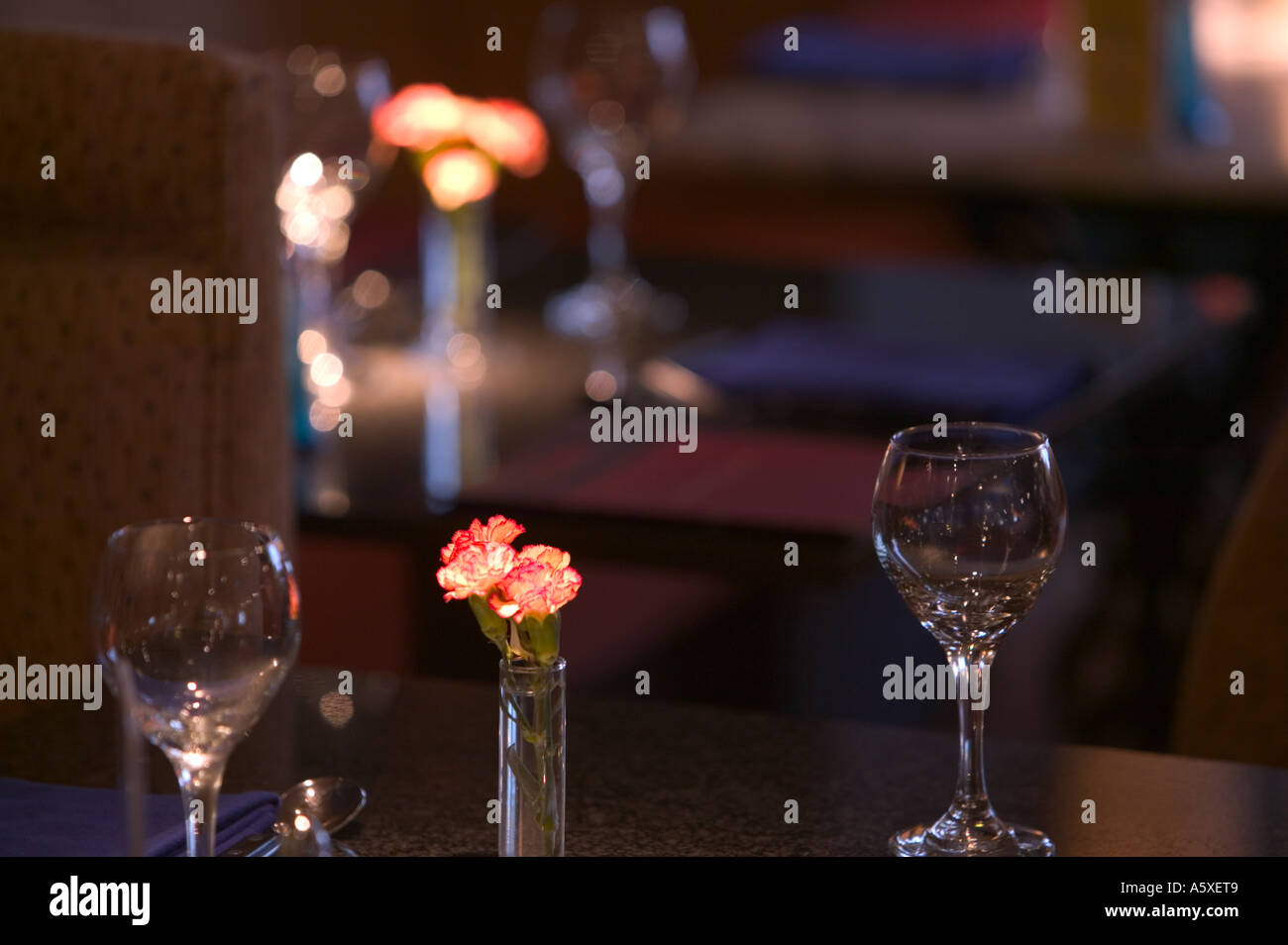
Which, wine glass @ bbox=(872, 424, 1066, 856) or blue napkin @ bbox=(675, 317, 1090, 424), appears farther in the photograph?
blue napkin @ bbox=(675, 317, 1090, 424)

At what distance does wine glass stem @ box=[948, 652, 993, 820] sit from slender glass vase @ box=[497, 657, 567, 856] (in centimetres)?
18

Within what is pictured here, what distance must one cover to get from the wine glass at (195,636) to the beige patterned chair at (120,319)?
692 millimetres

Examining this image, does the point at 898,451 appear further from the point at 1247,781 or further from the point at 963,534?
the point at 1247,781

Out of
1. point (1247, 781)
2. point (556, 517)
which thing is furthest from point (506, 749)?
point (556, 517)

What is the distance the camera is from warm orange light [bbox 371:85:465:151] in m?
2.06

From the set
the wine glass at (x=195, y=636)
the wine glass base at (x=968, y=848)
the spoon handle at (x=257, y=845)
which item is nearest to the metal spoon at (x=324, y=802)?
the spoon handle at (x=257, y=845)

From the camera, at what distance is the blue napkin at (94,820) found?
0.82 metres

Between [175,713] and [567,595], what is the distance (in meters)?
0.16

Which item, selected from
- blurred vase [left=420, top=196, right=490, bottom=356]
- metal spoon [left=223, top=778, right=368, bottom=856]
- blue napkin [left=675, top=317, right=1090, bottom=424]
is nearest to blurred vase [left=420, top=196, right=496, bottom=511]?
blurred vase [left=420, top=196, right=490, bottom=356]

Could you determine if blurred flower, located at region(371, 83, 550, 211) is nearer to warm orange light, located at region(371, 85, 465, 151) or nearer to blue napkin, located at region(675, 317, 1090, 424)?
warm orange light, located at region(371, 85, 465, 151)

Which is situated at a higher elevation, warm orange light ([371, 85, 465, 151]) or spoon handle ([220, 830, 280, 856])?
warm orange light ([371, 85, 465, 151])

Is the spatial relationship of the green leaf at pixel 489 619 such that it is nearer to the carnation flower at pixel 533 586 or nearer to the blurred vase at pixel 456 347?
the carnation flower at pixel 533 586

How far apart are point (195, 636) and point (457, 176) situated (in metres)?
1.37
